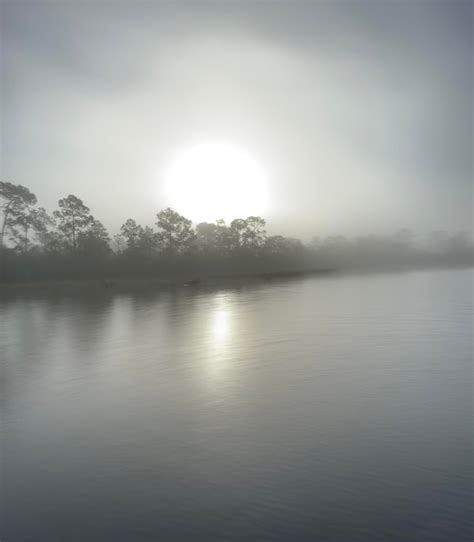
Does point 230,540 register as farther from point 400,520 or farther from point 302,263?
point 302,263

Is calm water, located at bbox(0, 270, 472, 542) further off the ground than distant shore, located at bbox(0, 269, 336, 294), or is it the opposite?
distant shore, located at bbox(0, 269, 336, 294)

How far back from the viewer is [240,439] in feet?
36.5

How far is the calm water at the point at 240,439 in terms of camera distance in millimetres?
7676

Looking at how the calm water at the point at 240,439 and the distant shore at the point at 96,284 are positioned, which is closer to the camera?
the calm water at the point at 240,439

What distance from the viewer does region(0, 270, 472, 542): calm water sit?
25.2 feet

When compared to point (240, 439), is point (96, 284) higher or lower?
higher

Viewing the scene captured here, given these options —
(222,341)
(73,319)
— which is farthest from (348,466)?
(73,319)

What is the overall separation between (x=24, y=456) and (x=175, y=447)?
3660 millimetres

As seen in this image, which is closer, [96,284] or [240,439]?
[240,439]

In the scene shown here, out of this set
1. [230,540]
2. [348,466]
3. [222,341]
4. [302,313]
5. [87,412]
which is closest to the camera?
[230,540]

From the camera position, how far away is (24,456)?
10.6 m

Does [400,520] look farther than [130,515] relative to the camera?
No

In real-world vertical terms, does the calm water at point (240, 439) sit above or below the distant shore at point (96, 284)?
below

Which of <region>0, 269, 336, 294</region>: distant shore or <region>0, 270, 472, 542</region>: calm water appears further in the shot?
<region>0, 269, 336, 294</region>: distant shore
